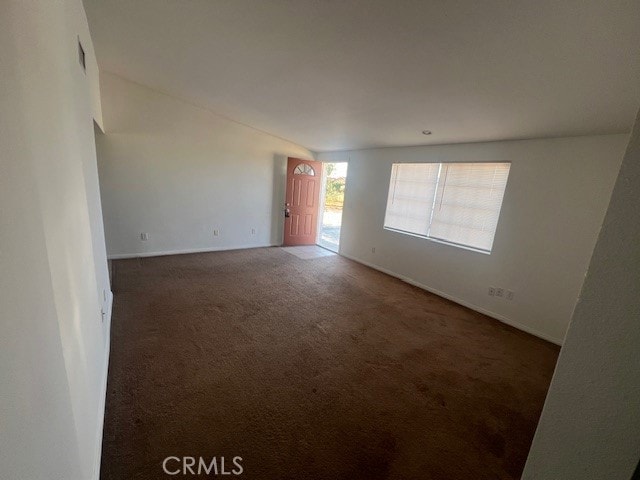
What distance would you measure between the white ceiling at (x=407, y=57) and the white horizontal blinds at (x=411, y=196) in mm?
732

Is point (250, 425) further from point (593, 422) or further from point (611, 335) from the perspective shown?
point (611, 335)

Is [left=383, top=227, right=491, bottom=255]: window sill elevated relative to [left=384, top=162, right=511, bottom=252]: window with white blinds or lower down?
lower down

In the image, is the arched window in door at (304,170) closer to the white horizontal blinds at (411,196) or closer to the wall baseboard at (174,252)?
the wall baseboard at (174,252)

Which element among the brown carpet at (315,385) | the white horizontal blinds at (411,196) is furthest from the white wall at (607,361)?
the white horizontal blinds at (411,196)

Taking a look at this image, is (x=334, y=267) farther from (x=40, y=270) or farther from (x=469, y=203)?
(x=40, y=270)

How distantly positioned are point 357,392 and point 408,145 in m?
3.70

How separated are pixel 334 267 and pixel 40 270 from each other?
430cm

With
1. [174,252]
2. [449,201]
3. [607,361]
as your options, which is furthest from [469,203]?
[174,252]

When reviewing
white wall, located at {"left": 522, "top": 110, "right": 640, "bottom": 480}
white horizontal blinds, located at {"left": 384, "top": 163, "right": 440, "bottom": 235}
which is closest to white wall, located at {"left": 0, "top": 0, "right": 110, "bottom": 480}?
white wall, located at {"left": 522, "top": 110, "right": 640, "bottom": 480}

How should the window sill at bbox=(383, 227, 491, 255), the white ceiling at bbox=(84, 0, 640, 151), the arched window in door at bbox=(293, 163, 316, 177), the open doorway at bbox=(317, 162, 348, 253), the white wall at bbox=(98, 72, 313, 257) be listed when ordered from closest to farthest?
1. the white ceiling at bbox=(84, 0, 640, 151)
2. the window sill at bbox=(383, 227, 491, 255)
3. the white wall at bbox=(98, 72, 313, 257)
4. the arched window in door at bbox=(293, 163, 316, 177)
5. the open doorway at bbox=(317, 162, 348, 253)

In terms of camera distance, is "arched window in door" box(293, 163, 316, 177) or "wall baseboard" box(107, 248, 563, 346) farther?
"arched window in door" box(293, 163, 316, 177)

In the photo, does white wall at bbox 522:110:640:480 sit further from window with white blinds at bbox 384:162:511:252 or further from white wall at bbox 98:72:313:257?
white wall at bbox 98:72:313:257

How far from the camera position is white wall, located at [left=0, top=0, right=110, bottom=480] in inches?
22.6

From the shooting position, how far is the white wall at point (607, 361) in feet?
1.41
